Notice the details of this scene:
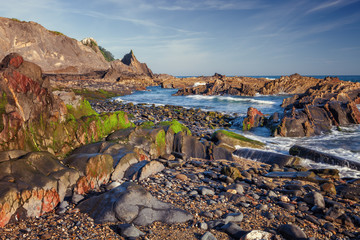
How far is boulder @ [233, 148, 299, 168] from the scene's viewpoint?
32.2 ft

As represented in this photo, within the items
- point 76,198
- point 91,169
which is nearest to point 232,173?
point 91,169

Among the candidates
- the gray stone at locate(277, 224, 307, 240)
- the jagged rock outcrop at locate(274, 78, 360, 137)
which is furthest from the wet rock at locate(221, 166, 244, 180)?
the jagged rock outcrop at locate(274, 78, 360, 137)

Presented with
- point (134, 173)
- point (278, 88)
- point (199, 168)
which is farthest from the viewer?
point (278, 88)

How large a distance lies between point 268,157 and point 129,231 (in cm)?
804

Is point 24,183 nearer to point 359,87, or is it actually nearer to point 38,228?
point 38,228

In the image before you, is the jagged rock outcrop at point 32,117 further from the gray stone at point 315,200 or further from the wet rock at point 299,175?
the gray stone at point 315,200

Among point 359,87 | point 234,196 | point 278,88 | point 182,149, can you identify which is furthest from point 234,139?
point 278,88

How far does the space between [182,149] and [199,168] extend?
1.67 meters

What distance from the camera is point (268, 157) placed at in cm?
1029

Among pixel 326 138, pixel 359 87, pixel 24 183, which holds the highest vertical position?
pixel 359 87

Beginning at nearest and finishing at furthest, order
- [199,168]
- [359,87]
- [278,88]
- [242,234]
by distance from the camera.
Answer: [242,234] → [199,168] → [359,87] → [278,88]

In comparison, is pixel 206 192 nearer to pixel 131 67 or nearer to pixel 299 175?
pixel 299 175

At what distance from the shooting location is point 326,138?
14.3 meters

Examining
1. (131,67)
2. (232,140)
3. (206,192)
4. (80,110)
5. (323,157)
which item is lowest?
(323,157)
